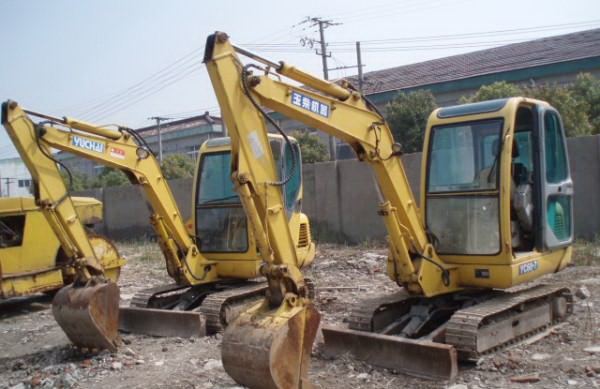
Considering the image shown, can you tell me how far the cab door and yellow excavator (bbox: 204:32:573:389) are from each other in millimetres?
15

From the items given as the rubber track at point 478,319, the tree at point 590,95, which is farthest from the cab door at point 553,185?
the tree at point 590,95

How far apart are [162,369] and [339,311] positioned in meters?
2.73

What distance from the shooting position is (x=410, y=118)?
22047 millimetres

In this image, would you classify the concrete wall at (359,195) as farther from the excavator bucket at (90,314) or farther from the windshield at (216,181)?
the excavator bucket at (90,314)

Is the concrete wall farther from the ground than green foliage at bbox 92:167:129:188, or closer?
closer

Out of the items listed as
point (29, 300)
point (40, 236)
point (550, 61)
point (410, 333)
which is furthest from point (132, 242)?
point (550, 61)

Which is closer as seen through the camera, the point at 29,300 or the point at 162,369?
the point at 162,369

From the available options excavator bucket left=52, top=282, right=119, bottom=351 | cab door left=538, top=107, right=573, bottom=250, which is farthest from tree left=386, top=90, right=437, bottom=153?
excavator bucket left=52, top=282, right=119, bottom=351

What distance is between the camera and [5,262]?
9.30 m

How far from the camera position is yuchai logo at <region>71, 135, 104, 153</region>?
297 inches

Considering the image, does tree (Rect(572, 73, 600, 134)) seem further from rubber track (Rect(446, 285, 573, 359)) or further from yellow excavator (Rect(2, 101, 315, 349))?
rubber track (Rect(446, 285, 573, 359))

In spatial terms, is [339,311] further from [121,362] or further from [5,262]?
[5,262]

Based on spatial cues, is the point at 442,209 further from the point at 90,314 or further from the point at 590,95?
the point at 590,95

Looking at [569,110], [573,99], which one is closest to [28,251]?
[569,110]
